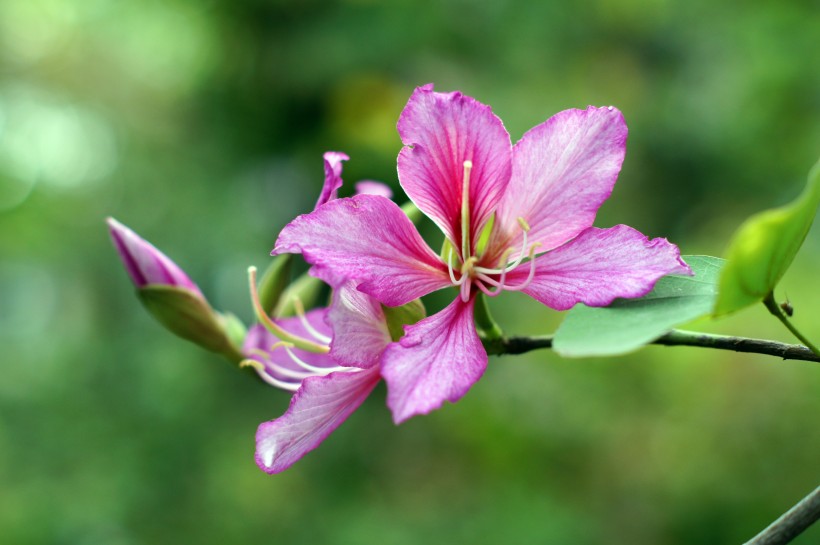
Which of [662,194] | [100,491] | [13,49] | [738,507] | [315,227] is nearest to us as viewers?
[315,227]

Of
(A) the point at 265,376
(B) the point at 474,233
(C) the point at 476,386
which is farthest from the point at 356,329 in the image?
(C) the point at 476,386

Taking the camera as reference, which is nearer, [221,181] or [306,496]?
[306,496]

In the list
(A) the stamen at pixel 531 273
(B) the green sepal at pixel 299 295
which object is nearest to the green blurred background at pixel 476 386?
(B) the green sepal at pixel 299 295

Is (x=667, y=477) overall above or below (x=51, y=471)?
above

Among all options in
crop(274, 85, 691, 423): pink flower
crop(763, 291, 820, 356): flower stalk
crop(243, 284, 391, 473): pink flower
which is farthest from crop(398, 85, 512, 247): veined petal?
crop(763, 291, 820, 356): flower stalk

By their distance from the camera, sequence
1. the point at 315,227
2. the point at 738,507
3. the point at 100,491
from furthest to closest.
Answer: the point at 100,491 < the point at 738,507 < the point at 315,227

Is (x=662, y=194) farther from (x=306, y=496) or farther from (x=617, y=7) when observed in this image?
(x=306, y=496)

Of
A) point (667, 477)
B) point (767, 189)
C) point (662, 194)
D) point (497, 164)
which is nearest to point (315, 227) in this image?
point (497, 164)
